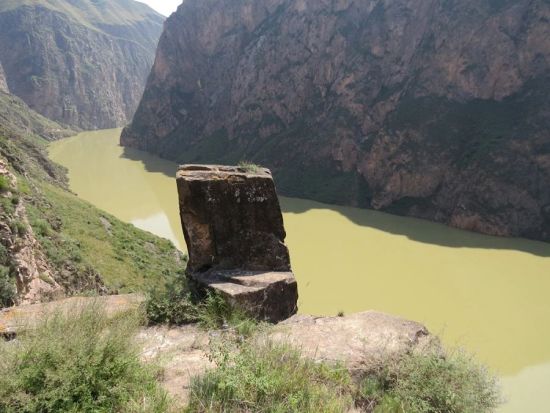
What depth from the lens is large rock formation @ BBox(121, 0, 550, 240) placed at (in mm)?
Result: 39594

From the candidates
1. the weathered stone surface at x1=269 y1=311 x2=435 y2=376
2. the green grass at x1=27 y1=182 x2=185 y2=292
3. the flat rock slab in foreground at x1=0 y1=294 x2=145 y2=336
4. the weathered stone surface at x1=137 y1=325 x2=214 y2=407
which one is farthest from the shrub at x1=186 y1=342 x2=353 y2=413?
the green grass at x1=27 y1=182 x2=185 y2=292

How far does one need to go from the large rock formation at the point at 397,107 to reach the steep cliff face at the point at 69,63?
198ft

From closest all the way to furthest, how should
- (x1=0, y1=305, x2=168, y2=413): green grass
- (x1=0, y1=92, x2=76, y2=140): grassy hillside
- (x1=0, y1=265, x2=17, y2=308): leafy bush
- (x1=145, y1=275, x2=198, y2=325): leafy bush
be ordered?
(x1=0, y1=305, x2=168, y2=413): green grass
(x1=145, y1=275, x2=198, y2=325): leafy bush
(x1=0, y1=265, x2=17, y2=308): leafy bush
(x1=0, y1=92, x2=76, y2=140): grassy hillside

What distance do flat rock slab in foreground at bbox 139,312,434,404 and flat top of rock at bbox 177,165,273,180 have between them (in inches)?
137

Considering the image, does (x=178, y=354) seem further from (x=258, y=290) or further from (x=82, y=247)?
(x=82, y=247)

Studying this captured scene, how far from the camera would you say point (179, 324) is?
8023 millimetres

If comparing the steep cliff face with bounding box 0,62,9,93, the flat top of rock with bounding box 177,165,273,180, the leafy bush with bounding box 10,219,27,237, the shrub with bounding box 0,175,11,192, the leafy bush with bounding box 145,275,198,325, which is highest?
the flat top of rock with bounding box 177,165,273,180

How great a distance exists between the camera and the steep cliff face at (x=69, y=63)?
386 feet

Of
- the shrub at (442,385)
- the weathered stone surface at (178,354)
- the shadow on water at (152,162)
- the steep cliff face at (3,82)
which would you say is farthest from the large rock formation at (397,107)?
the steep cliff face at (3,82)

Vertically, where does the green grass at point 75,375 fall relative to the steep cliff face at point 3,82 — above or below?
above

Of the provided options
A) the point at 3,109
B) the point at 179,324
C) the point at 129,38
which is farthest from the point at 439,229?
the point at 129,38

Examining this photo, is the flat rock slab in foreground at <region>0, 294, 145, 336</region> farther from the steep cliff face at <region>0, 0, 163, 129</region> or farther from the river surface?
the steep cliff face at <region>0, 0, 163, 129</region>

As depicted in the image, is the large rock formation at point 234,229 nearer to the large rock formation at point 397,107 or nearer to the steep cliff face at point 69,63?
the large rock formation at point 397,107

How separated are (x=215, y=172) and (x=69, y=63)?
136192 millimetres
